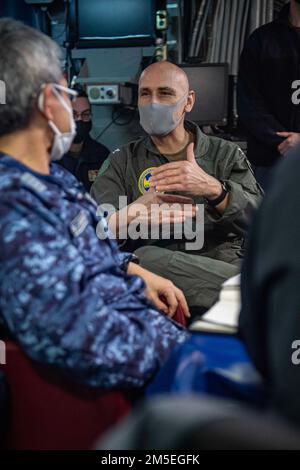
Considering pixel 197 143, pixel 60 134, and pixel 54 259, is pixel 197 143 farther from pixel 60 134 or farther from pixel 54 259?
pixel 54 259

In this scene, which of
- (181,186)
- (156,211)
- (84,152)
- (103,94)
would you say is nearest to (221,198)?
(181,186)

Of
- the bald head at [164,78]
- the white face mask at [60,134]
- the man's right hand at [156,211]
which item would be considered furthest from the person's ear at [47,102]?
the bald head at [164,78]

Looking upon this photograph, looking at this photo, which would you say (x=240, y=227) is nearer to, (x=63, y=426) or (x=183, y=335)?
(x=183, y=335)

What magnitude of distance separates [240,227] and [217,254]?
16cm

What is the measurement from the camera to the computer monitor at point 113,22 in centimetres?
562

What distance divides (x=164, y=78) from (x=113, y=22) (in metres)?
2.71

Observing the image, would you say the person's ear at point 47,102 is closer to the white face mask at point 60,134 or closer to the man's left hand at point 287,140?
the white face mask at point 60,134

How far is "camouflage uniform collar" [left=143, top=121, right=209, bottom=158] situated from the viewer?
3.12m

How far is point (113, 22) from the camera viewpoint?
566cm

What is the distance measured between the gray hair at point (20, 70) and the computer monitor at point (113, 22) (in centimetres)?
→ 415

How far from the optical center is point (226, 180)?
118 inches

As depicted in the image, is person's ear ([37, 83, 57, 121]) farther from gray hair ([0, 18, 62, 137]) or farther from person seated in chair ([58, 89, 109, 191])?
person seated in chair ([58, 89, 109, 191])

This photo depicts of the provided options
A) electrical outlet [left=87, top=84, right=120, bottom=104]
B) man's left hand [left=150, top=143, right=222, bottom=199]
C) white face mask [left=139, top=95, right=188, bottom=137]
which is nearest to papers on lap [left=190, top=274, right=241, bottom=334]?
man's left hand [left=150, top=143, right=222, bottom=199]

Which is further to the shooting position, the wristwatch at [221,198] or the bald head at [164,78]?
the bald head at [164,78]
